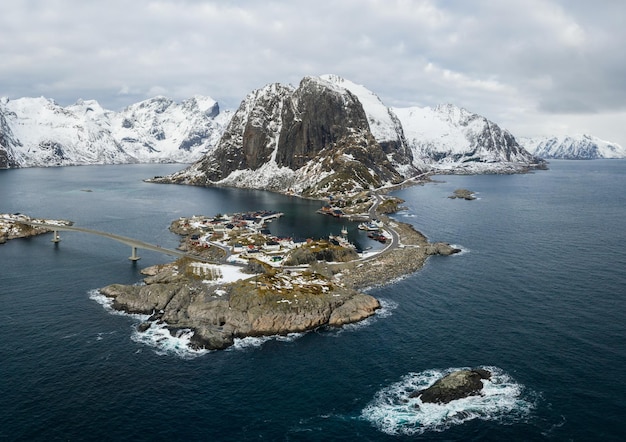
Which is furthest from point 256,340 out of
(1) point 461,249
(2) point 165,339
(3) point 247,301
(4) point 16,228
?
(4) point 16,228

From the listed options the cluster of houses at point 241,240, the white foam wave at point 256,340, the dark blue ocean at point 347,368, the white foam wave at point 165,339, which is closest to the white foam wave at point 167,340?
the white foam wave at point 165,339

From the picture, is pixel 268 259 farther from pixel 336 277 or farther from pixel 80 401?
pixel 80 401

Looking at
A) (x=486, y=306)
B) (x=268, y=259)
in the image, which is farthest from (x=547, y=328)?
(x=268, y=259)

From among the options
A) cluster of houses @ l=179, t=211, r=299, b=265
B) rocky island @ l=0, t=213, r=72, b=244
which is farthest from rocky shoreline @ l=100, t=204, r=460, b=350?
rocky island @ l=0, t=213, r=72, b=244

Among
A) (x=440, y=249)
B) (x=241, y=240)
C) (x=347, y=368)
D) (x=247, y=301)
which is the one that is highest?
(x=440, y=249)

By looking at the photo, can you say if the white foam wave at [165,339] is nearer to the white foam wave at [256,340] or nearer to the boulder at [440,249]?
the white foam wave at [256,340]

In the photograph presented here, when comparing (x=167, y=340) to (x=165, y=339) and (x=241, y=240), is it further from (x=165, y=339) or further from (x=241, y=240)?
(x=241, y=240)
